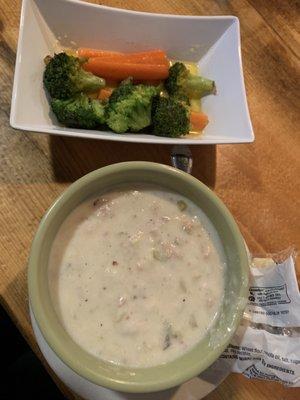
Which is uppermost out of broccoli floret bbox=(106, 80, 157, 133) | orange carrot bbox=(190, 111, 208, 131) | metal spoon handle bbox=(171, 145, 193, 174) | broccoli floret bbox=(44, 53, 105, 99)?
→ broccoli floret bbox=(44, 53, 105, 99)

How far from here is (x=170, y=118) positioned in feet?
4.15

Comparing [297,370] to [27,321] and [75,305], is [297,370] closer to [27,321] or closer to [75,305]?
[75,305]

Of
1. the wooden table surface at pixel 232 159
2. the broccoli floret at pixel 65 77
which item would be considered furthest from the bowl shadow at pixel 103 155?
the broccoli floret at pixel 65 77

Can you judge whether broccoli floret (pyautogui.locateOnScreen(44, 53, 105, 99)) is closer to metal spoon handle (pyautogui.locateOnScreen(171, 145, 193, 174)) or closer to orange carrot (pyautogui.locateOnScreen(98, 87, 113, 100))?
orange carrot (pyautogui.locateOnScreen(98, 87, 113, 100))

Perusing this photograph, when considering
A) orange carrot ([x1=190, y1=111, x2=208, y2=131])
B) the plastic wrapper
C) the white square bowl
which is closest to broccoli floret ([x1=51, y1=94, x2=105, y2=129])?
the white square bowl

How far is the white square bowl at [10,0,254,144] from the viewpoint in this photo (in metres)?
1.24

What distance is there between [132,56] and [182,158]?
325 mm

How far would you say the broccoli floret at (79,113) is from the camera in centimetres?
124

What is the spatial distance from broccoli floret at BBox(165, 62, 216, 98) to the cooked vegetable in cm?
5

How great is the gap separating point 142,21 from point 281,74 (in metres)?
0.43

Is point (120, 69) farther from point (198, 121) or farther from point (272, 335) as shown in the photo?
point (272, 335)

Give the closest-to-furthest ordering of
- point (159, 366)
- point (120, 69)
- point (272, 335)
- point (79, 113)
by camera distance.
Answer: point (159, 366)
point (272, 335)
point (79, 113)
point (120, 69)

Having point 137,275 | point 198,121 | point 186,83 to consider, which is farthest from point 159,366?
point 186,83

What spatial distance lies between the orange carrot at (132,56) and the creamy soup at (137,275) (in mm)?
451
